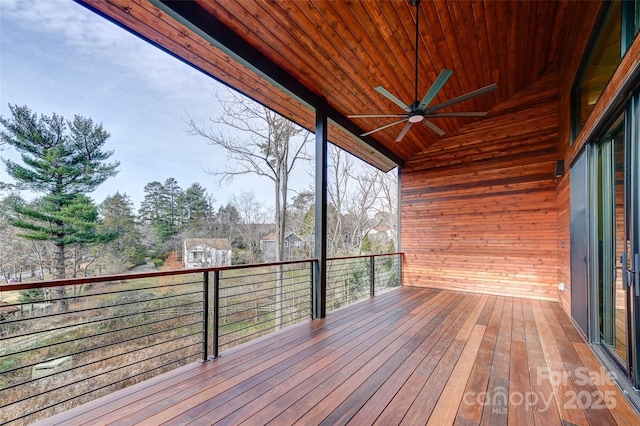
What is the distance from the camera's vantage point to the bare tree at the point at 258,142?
314 inches

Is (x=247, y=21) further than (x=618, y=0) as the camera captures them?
Yes

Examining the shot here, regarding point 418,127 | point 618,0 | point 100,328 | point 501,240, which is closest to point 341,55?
point 618,0

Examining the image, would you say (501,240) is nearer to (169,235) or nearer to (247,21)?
(247,21)

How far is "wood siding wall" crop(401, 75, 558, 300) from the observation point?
4.95 m

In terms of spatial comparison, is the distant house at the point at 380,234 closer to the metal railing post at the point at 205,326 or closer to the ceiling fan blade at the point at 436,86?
the ceiling fan blade at the point at 436,86

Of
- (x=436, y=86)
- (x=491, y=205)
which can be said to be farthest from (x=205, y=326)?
(x=491, y=205)

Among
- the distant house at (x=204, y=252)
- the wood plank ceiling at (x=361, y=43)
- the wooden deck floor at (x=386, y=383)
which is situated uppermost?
the wood plank ceiling at (x=361, y=43)

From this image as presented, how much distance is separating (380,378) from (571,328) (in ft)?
9.41

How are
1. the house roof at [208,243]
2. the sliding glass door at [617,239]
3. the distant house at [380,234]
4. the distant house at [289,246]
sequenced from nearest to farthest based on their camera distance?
the sliding glass door at [617,239] → the house roof at [208,243] → the distant house at [289,246] → the distant house at [380,234]

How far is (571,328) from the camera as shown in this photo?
3.33 m

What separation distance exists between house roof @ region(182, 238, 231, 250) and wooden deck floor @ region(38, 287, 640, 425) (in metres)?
6.08

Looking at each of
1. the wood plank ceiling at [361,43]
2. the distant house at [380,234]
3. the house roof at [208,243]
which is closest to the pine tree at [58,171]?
the house roof at [208,243]

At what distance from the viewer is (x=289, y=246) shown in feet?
29.8

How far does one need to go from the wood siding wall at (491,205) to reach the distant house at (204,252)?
5537 millimetres
